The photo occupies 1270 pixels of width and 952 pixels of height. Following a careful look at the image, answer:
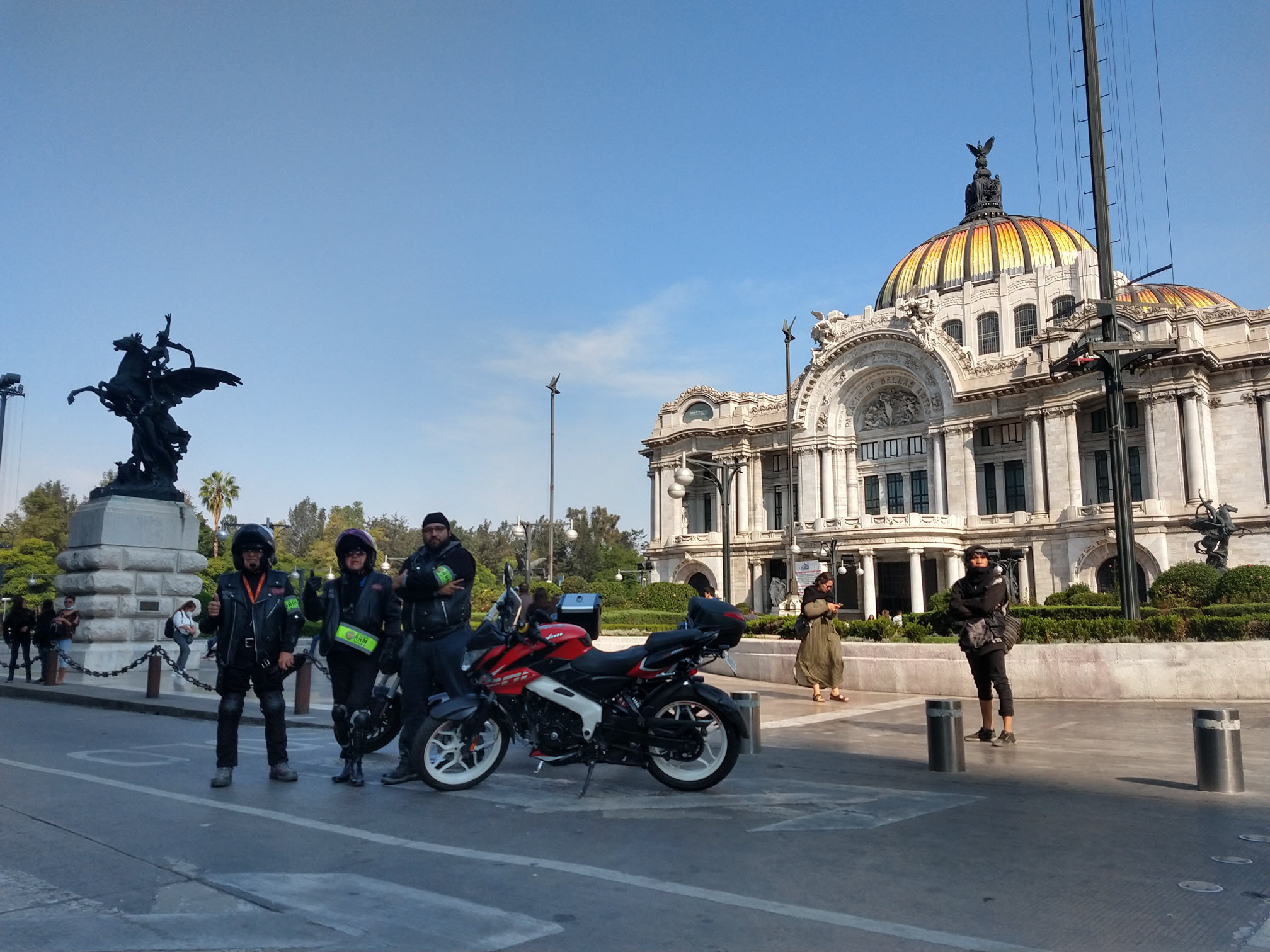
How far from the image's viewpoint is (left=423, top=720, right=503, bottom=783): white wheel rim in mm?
6477

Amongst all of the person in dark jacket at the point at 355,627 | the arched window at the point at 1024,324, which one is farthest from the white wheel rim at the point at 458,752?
the arched window at the point at 1024,324

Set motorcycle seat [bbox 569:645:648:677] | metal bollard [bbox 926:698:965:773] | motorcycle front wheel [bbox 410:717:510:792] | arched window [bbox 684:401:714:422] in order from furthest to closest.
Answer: arched window [bbox 684:401:714:422], metal bollard [bbox 926:698:965:773], motorcycle seat [bbox 569:645:648:677], motorcycle front wheel [bbox 410:717:510:792]

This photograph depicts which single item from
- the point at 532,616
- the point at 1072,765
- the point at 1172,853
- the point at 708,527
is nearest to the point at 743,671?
the point at 1072,765

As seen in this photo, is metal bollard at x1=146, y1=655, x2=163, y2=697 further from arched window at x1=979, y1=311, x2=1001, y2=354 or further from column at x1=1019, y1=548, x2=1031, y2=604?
arched window at x1=979, y1=311, x2=1001, y2=354

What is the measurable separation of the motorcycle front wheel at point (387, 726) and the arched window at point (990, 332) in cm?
5576

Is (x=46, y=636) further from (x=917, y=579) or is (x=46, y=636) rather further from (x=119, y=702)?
(x=917, y=579)

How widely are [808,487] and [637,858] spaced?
5165 centimetres

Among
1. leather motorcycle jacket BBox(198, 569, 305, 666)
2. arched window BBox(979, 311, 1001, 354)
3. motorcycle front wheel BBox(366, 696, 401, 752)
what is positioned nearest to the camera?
leather motorcycle jacket BBox(198, 569, 305, 666)

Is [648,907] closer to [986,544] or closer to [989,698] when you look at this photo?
[989,698]

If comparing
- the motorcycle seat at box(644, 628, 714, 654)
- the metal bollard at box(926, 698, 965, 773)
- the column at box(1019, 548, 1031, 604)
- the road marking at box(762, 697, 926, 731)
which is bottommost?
the road marking at box(762, 697, 926, 731)

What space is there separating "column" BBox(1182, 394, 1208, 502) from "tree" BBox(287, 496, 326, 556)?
100409mm

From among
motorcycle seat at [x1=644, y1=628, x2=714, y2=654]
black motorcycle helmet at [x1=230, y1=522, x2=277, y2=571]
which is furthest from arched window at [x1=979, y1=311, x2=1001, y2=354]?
black motorcycle helmet at [x1=230, y1=522, x2=277, y2=571]

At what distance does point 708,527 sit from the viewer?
62.6 meters

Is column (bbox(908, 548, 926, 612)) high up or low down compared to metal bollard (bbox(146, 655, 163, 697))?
up
